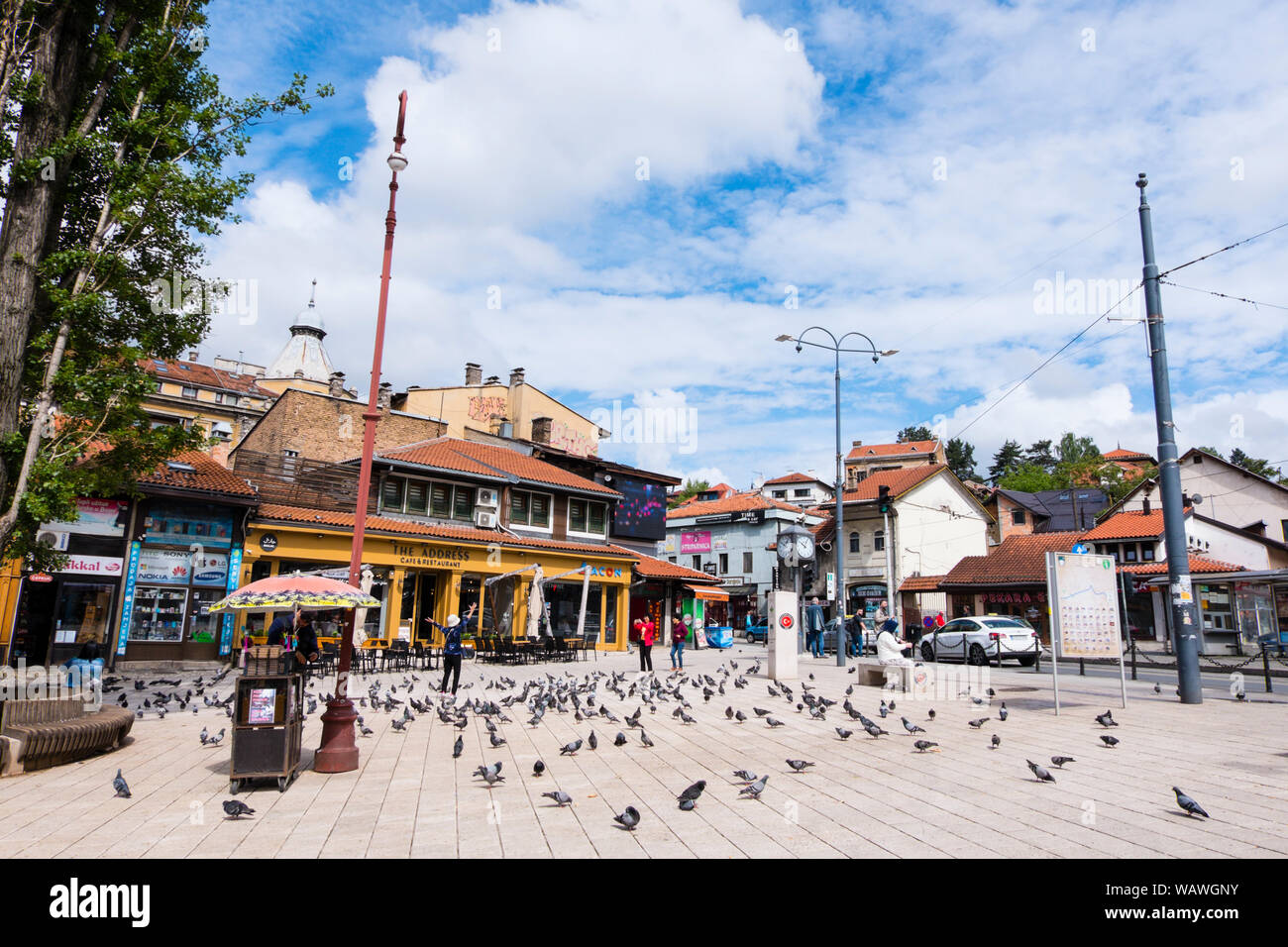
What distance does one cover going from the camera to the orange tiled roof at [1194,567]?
33.8 metres

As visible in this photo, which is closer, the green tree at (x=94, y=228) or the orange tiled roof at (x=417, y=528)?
the green tree at (x=94, y=228)

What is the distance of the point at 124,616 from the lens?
65.2 ft

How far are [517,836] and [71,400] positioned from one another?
877 centimetres

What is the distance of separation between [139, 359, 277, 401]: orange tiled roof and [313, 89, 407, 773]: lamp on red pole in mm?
51691

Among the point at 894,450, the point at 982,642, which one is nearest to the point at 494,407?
the point at 982,642

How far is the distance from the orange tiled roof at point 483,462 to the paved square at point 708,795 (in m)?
17.7

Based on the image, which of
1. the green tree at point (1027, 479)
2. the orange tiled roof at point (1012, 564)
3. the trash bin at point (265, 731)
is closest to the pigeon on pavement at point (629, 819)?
the trash bin at point (265, 731)

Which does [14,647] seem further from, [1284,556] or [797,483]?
[797,483]

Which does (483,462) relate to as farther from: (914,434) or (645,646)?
(914,434)

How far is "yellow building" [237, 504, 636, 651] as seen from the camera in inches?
898

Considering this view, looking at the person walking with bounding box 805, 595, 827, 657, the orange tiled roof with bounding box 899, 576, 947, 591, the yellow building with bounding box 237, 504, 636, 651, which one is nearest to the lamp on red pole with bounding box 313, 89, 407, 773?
the yellow building with bounding box 237, 504, 636, 651

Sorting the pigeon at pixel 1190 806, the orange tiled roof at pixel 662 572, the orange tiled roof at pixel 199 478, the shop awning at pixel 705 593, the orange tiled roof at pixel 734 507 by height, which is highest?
the orange tiled roof at pixel 734 507

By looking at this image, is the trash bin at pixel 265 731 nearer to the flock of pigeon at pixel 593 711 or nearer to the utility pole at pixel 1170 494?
the flock of pigeon at pixel 593 711

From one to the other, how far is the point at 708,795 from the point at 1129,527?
1613 inches
